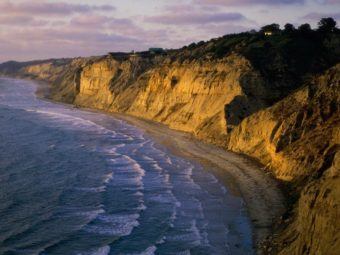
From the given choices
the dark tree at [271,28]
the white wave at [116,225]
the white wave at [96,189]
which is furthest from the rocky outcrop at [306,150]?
the dark tree at [271,28]

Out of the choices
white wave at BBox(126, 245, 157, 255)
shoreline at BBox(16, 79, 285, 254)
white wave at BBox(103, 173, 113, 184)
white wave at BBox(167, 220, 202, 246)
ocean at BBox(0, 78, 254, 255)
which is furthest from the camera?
white wave at BBox(103, 173, 113, 184)

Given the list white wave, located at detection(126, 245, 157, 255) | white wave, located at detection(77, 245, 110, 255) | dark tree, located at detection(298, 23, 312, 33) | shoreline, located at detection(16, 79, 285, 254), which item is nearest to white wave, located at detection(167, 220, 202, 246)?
white wave, located at detection(126, 245, 157, 255)

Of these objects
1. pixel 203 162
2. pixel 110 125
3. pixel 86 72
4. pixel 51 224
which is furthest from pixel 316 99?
pixel 86 72

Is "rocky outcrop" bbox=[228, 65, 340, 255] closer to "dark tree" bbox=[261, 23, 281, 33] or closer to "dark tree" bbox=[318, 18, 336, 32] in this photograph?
"dark tree" bbox=[318, 18, 336, 32]

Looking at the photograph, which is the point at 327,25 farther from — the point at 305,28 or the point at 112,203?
the point at 112,203

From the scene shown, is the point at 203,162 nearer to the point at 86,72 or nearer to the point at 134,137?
the point at 134,137

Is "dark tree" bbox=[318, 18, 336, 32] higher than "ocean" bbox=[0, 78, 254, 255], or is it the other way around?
"dark tree" bbox=[318, 18, 336, 32]

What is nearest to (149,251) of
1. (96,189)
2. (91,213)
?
(91,213)
